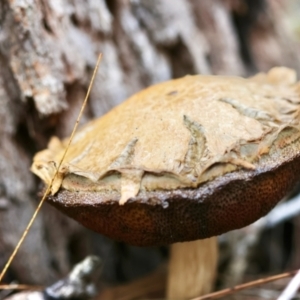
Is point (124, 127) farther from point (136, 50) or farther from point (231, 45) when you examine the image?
point (231, 45)

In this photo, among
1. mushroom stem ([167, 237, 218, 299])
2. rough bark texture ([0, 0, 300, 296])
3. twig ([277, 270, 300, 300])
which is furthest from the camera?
rough bark texture ([0, 0, 300, 296])

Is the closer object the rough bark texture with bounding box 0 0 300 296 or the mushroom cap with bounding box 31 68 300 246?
the mushroom cap with bounding box 31 68 300 246

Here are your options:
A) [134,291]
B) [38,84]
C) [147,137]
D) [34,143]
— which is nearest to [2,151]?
[34,143]

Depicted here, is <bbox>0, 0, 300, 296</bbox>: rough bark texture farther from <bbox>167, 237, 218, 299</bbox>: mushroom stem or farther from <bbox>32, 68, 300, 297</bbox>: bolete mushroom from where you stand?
<bbox>167, 237, 218, 299</bbox>: mushroom stem

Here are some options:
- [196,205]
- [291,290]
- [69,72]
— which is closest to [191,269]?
[291,290]

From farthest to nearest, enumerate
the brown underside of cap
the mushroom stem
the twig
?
the mushroom stem, the twig, the brown underside of cap

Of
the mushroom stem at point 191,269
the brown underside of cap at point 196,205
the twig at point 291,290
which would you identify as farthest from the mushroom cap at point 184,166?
the mushroom stem at point 191,269

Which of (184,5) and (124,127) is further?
(184,5)

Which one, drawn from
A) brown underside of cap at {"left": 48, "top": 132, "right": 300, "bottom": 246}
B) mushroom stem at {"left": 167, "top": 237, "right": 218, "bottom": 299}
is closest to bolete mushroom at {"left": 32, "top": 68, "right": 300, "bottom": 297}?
brown underside of cap at {"left": 48, "top": 132, "right": 300, "bottom": 246}
